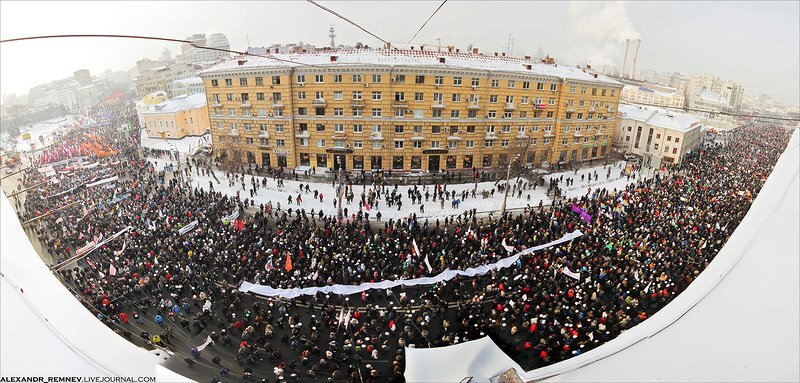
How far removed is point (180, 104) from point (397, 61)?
10452 mm

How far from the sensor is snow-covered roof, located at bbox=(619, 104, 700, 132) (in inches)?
401

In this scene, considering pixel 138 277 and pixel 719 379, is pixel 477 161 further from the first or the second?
pixel 719 379

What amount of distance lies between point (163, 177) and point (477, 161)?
48.8ft

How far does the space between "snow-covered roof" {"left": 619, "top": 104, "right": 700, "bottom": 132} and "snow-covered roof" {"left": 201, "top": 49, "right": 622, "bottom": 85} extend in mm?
4929

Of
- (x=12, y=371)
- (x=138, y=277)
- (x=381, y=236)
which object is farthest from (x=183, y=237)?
(x=12, y=371)

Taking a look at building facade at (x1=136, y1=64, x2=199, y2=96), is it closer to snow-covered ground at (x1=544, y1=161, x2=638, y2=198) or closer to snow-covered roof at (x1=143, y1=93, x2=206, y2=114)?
snow-covered roof at (x1=143, y1=93, x2=206, y2=114)

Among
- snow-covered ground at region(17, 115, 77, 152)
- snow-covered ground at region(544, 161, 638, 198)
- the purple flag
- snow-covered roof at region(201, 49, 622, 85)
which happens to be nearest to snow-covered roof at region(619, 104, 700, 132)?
snow-covered ground at region(544, 161, 638, 198)

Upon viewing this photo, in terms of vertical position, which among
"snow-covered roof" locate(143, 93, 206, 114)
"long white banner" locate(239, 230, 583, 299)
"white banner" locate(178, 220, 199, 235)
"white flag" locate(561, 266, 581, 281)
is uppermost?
"snow-covered roof" locate(143, 93, 206, 114)

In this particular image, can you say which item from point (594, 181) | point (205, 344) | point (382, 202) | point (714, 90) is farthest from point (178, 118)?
point (714, 90)

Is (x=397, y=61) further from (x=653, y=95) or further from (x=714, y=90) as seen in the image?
(x=714, y=90)

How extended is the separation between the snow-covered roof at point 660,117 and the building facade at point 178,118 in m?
18.0

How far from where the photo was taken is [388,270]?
34.6ft

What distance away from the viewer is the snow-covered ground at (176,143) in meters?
16.6

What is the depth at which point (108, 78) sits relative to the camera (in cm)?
1238
